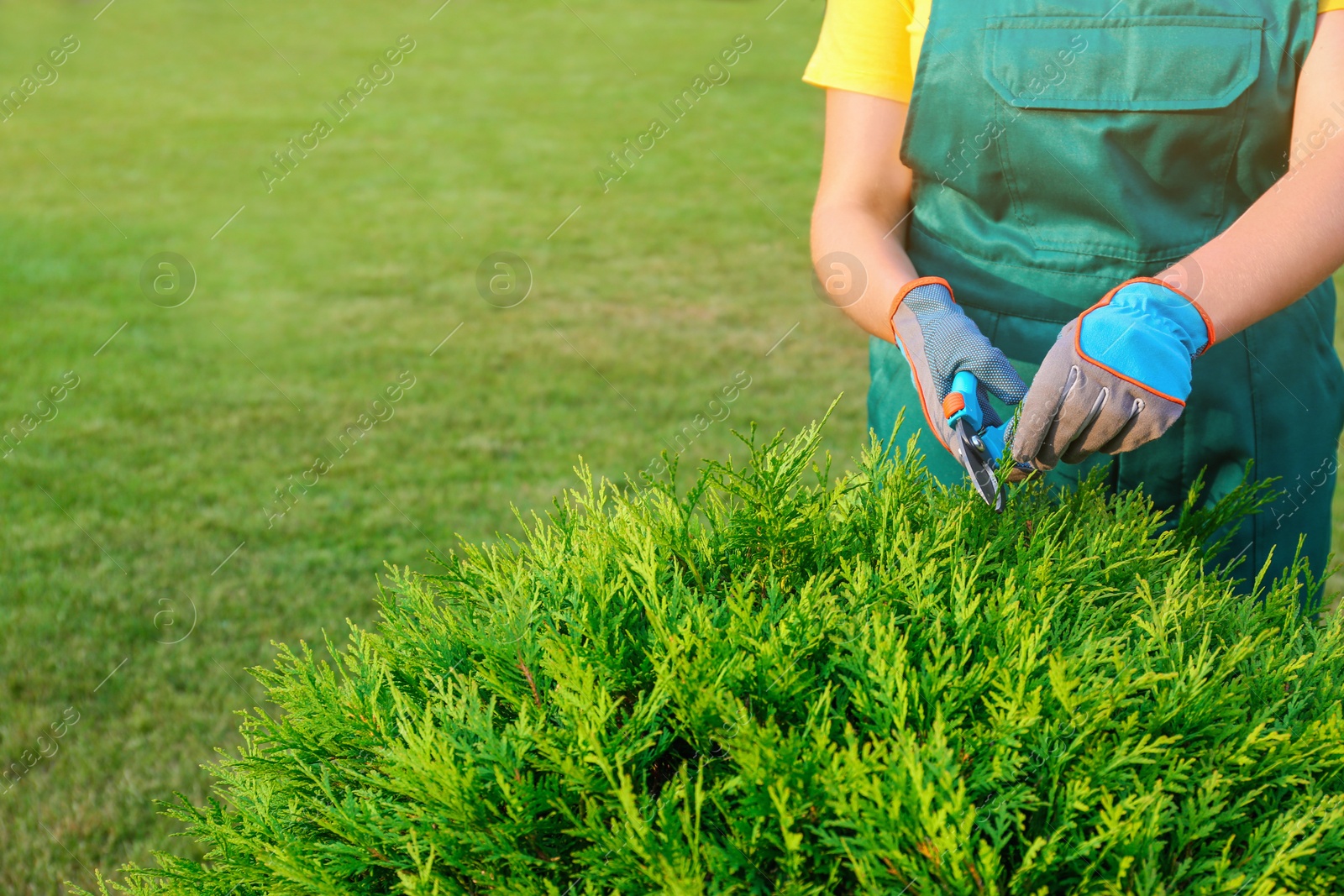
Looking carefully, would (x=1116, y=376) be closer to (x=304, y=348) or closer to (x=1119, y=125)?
(x=1119, y=125)

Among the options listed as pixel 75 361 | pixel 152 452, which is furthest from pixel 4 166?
pixel 152 452

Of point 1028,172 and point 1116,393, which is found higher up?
point 1028,172

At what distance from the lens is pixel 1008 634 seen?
3.89 ft

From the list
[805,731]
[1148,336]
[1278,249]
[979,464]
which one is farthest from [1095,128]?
[805,731]

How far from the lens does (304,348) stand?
25.8ft

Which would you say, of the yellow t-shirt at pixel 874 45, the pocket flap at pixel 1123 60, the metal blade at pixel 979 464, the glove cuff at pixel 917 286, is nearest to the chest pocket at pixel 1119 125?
the pocket flap at pixel 1123 60

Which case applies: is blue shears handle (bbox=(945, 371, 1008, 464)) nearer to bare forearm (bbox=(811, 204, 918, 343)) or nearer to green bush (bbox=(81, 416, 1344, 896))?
bare forearm (bbox=(811, 204, 918, 343))

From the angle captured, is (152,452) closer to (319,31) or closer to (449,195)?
(449,195)

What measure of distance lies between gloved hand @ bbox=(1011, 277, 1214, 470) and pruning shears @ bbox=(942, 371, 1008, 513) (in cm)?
6

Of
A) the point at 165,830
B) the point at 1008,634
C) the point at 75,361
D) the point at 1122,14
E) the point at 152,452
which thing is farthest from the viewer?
the point at 75,361

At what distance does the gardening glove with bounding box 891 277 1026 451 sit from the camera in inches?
71.6

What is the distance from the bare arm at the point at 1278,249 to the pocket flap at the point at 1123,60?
0.58ft

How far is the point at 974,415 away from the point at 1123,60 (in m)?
0.78

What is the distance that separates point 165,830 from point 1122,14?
3694 mm
